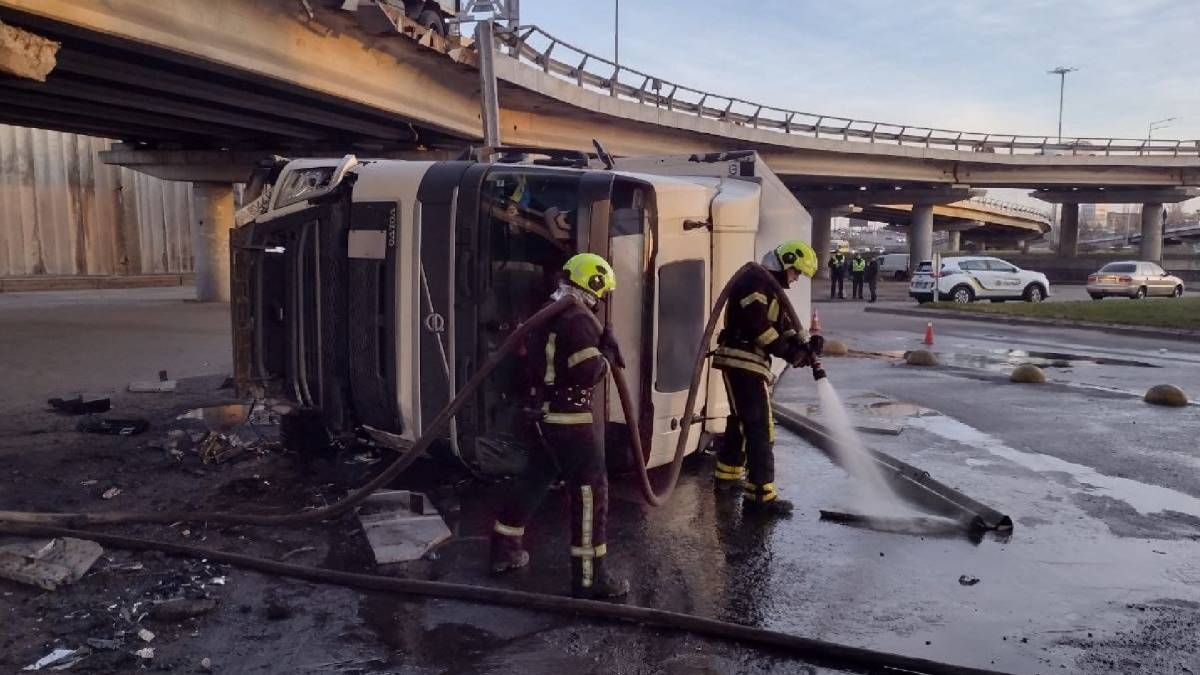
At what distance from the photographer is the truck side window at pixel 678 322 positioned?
18.4 ft

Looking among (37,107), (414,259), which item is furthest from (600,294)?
(37,107)

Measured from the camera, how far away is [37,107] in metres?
17.2

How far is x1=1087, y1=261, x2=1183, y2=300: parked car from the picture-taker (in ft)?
94.1

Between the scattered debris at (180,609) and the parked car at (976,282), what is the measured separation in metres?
25.0

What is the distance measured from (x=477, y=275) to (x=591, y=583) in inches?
77.4

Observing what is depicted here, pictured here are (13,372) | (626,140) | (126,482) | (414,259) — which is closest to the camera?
(414,259)

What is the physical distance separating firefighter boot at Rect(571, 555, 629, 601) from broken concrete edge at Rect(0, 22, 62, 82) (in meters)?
9.90

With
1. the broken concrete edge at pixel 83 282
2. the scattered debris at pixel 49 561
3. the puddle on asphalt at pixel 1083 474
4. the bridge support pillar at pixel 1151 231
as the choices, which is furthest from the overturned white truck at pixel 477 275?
the bridge support pillar at pixel 1151 231

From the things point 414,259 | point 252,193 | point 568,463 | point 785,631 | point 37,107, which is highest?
point 37,107

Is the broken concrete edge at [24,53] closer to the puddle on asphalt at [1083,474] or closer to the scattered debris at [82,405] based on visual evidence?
the scattered debris at [82,405]

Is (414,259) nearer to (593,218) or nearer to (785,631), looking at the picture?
(593,218)

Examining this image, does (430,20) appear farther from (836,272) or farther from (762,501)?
(836,272)

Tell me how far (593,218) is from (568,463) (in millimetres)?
1458

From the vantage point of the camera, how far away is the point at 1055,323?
770 inches
